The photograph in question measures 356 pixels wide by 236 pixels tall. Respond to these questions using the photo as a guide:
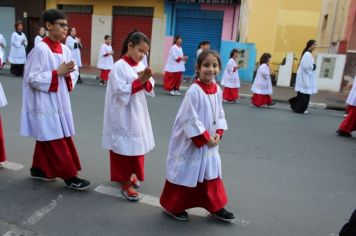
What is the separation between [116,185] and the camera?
161 inches

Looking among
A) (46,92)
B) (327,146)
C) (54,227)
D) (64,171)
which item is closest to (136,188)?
(64,171)

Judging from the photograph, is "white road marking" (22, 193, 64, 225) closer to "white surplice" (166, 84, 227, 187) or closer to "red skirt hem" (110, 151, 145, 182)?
"red skirt hem" (110, 151, 145, 182)

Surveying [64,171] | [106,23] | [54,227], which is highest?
[106,23]

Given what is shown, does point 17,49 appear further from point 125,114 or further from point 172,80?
point 125,114

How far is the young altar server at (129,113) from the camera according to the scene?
11.5 feet

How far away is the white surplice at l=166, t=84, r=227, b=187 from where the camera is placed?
3.15m

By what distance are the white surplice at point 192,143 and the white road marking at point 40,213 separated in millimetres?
1178

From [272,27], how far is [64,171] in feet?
54.7

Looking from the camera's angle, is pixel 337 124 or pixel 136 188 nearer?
pixel 136 188

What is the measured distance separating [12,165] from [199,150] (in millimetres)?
2537

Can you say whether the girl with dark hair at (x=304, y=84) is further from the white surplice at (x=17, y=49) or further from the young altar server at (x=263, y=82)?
the white surplice at (x=17, y=49)

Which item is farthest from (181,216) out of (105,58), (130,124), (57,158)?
(105,58)

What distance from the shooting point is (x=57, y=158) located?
12.3ft

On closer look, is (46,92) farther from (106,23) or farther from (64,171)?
(106,23)
